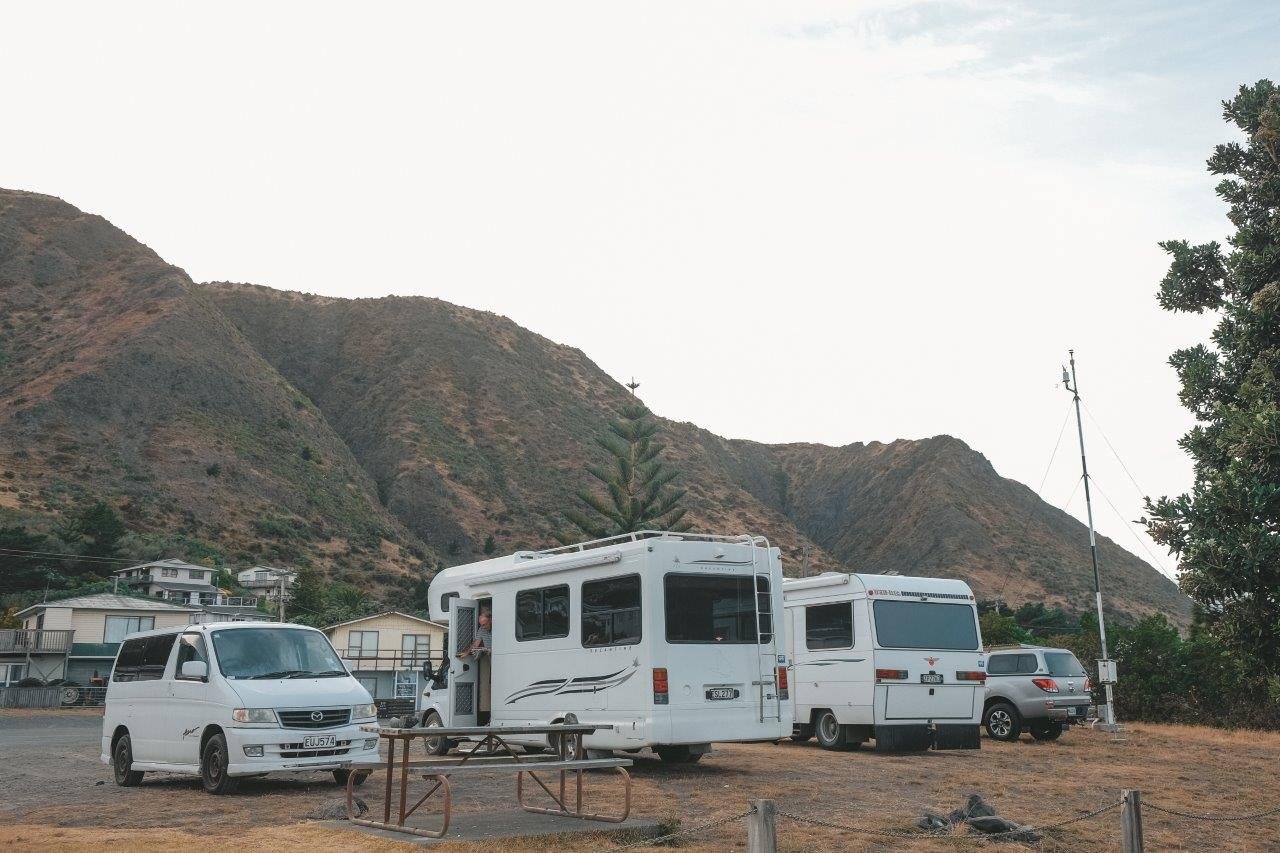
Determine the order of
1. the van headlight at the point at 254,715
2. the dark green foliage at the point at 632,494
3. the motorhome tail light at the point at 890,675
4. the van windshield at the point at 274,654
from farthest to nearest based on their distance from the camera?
the dark green foliage at the point at 632,494 → the motorhome tail light at the point at 890,675 → the van windshield at the point at 274,654 → the van headlight at the point at 254,715

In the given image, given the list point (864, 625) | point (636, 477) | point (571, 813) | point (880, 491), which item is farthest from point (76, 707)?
point (880, 491)

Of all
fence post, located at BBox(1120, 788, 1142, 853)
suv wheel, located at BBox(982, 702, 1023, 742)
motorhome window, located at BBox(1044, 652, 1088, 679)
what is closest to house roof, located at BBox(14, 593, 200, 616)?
suv wheel, located at BBox(982, 702, 1023, 742)

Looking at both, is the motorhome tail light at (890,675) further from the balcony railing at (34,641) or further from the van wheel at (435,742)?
the balcony railing at (34,641)

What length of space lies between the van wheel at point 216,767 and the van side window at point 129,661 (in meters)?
2.18

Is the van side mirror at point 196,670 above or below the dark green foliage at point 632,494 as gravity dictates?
below

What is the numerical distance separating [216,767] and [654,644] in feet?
17.6

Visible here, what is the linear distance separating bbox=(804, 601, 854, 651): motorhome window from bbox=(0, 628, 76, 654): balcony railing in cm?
3806

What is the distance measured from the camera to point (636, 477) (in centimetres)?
6150

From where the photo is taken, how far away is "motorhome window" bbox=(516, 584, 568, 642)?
16.2m

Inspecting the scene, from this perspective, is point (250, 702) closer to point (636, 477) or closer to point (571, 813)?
point (571, 813)

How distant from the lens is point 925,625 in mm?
19469

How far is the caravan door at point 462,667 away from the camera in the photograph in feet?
59.0

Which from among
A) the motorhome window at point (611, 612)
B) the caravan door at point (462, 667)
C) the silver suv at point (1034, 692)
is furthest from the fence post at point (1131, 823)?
the silver suv at point (1034, 692)

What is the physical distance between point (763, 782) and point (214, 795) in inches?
253
